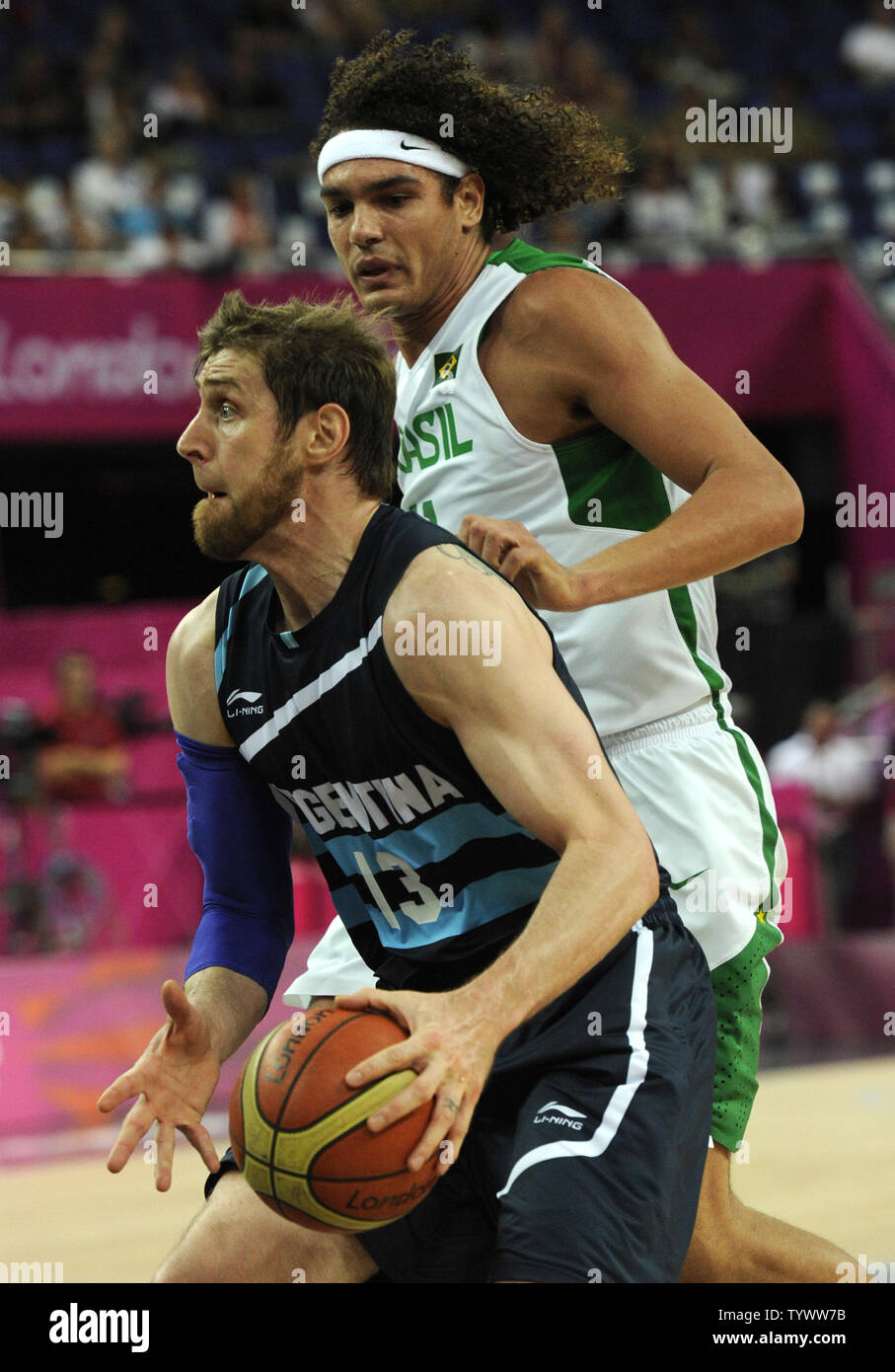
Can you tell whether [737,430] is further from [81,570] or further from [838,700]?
[81,570]

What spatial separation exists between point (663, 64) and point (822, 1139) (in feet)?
39.6

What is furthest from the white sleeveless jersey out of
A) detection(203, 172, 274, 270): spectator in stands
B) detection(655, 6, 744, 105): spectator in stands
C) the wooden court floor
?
detection(655, 6, 744, 105): spectator in stands

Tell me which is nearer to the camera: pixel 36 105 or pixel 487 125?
pixel 487 125

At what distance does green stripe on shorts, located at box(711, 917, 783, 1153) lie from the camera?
11.1 feet

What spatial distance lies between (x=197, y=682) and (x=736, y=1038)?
1.21 m

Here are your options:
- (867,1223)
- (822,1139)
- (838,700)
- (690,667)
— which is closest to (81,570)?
(838,700)

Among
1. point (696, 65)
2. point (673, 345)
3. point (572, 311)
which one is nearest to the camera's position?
point (572, 311)

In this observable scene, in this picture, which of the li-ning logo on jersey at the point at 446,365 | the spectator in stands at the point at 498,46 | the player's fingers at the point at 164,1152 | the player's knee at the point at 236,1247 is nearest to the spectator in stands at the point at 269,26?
the spectator in stands at the point at 498,46

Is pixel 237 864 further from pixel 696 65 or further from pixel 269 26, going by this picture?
pixel 696 65

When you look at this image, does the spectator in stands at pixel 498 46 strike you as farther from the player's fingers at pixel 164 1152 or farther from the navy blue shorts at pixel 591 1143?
the player's fingers at pixel 164 1152

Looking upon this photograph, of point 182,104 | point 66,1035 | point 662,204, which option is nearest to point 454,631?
point 66,1035

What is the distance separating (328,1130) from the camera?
248 centimetres

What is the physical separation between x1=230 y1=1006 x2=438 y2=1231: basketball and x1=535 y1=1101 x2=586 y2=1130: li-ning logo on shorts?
0.99 ft
